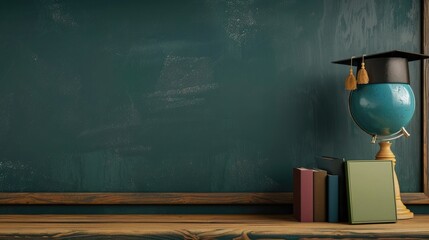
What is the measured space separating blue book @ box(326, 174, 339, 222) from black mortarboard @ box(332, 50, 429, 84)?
0.44 metres

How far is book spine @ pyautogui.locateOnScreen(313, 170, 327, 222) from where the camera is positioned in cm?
202

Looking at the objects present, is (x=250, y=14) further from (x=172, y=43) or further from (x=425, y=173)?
(x=425, y=173)

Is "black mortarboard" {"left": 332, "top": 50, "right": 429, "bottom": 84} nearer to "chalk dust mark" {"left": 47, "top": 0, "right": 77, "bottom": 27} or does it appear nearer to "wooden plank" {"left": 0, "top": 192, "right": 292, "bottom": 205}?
"wooden plank" {"left": 0, "top": 192, "right": 292, "bottom": 205}

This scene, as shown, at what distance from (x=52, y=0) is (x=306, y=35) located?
47.9 inches

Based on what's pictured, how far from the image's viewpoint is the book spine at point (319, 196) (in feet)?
6.61

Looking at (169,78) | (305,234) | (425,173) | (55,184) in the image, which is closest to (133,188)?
(55,184)

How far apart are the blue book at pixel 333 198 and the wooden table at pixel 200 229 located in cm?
5

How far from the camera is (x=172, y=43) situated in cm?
229

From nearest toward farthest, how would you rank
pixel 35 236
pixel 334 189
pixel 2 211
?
1. pixel 35 236
2. pixel 334 189
3. pixel 2 211

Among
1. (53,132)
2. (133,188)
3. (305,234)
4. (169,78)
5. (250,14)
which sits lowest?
(305,234)

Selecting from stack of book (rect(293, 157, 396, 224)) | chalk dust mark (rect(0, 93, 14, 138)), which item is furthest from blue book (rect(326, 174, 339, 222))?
chalk dust mark (rect(0, 93, 14, 138))

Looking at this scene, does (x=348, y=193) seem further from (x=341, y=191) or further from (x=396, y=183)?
(x=396, y=183)

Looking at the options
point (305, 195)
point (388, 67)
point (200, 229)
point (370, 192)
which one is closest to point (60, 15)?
point (200, 229)

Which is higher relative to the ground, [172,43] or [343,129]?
[172,43]
